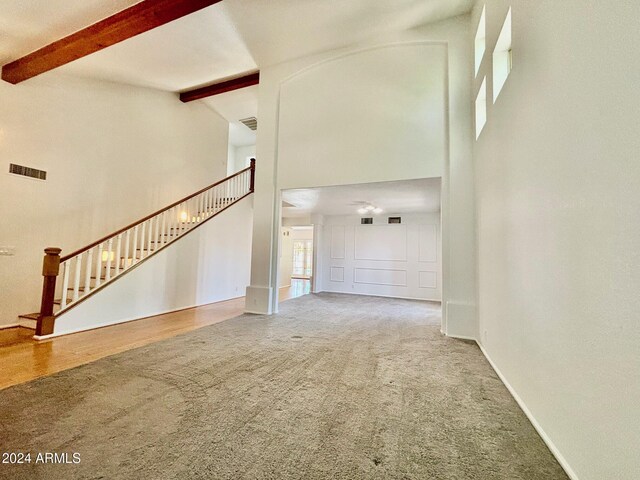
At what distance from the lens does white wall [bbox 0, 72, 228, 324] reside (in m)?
3.95

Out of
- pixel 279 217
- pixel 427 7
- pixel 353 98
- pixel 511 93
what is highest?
pixel 427 7

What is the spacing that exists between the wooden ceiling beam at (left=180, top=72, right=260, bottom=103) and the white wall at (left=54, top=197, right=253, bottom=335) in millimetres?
2578

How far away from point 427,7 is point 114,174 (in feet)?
20.1

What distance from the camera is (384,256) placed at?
754 centimetres

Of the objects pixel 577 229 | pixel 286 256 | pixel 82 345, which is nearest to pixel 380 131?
pixel 577 229

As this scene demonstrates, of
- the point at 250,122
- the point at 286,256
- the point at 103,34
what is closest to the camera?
the point at 103,34

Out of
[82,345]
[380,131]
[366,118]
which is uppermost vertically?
[366,118]

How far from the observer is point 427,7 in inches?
148

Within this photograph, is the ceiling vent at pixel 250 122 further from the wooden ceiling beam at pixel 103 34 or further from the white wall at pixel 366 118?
the wooden ceiling beam at pixel 103 34

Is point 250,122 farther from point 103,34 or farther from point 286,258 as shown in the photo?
point 286,258

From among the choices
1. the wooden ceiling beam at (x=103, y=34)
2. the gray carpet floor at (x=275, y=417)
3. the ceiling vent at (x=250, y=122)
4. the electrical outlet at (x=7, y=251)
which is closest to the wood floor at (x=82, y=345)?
the gray carpet floor at (x=275, y=417)

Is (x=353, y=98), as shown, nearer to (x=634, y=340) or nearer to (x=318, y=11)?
(x=318, y=11)

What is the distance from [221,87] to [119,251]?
4153 mm

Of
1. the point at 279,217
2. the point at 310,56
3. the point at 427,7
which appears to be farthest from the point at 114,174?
the point at 427,7
